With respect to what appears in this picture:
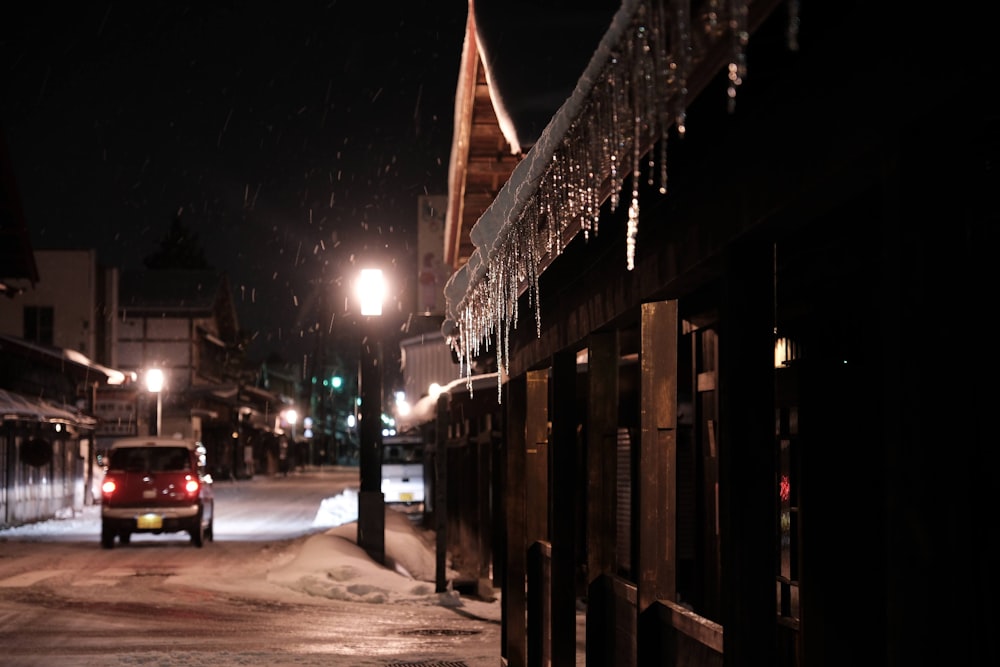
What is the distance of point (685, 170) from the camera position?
185 inches

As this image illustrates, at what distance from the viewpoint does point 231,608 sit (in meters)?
15.4

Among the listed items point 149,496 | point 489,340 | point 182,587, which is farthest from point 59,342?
point 489,340

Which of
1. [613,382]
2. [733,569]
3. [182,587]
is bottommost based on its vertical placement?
[182,587]

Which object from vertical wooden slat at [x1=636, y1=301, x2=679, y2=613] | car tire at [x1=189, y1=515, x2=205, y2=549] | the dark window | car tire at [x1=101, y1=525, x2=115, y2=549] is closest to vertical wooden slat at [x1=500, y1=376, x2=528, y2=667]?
vertical wooden slat at [x1=636, y1=301, x2=679, y2=613]

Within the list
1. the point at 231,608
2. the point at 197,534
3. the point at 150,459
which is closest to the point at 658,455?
the point at 231,608

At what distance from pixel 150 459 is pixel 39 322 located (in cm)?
2799

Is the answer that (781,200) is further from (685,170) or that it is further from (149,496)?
(149,496)

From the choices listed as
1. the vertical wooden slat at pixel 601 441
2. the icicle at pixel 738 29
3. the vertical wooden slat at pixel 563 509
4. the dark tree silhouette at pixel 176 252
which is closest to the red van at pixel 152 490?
the vertical wooden slat at pixel 563 509

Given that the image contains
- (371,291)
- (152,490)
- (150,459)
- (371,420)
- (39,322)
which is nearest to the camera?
(371,291)

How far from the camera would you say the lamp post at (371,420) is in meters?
20.3

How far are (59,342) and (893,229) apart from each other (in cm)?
5159

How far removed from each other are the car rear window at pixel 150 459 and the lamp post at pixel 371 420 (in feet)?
16.5

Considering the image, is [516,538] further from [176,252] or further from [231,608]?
[176,252]

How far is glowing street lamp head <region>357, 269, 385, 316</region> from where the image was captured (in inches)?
797
